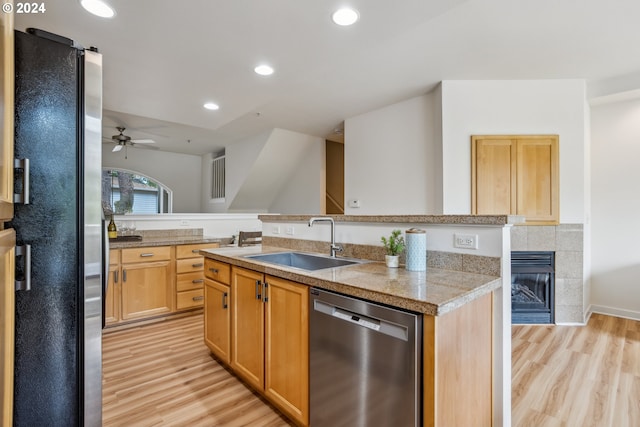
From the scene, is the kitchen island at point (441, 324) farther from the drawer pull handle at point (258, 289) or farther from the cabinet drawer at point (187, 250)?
the cabinet drawer at point (187, 250)

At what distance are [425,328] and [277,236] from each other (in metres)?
1.97

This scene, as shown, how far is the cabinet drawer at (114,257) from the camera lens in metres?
3.13

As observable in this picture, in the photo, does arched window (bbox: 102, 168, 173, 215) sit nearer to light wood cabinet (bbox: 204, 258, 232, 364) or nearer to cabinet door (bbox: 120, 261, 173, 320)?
cabinet door (bbox: 120, 261, 173, 320)

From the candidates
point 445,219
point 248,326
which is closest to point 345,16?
point 445,219

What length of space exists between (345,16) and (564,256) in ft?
11.3

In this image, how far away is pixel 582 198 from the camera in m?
3.36

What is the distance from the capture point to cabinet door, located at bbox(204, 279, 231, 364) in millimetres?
2260

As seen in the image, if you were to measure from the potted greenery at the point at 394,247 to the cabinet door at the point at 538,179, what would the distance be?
228 centimetres

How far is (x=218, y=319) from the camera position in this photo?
2.39m

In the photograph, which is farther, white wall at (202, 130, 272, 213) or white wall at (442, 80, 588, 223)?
white wall at (202, 130, 272, 213)

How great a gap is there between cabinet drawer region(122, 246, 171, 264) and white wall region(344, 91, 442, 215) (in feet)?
8.52

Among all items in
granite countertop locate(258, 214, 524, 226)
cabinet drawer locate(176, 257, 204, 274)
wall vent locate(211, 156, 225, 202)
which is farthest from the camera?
wall vent locate(211, 156, 225, 202)

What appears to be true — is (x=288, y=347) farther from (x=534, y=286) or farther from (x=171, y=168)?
(x=171, y=168)

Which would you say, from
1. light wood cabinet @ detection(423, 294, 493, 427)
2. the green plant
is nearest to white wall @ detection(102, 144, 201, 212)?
the green plant
